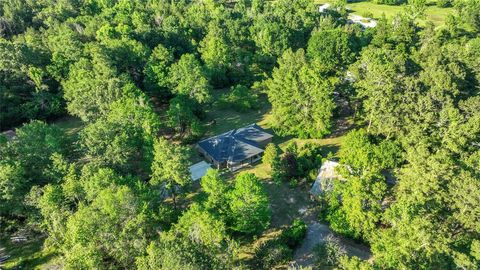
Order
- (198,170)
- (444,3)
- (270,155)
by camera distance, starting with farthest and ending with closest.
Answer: (444,3)
(198,170)
(270,155)

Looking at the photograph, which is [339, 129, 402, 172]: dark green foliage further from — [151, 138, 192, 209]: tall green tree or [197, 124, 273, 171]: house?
[151, 138, 192, 209]: tall green tree

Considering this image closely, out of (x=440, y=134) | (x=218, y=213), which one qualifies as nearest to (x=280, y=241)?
(x=218, y=213)

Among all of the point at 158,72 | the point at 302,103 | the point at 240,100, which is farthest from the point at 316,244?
the point at 158,72

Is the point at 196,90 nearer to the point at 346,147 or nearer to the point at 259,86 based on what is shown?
the point at 259,86

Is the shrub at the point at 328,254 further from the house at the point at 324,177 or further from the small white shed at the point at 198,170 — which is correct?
the small white shed at the point at 198,170

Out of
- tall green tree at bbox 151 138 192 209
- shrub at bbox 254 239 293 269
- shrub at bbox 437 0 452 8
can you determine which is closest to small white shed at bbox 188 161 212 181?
tall green tree at bbox 151 138 192 209

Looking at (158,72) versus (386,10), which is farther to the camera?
(386,10)

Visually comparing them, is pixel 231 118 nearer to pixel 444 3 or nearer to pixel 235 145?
pixel 235 145
